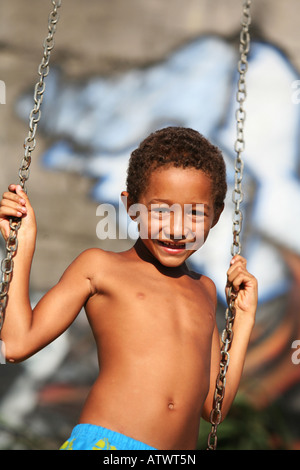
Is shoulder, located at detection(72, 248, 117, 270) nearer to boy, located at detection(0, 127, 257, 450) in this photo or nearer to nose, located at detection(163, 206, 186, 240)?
boy, located at detection(0, 127, 257, 450)

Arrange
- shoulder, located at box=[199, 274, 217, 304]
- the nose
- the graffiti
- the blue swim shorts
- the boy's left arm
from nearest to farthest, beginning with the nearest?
the blue swim shorts → the nose → the boy's left arm → shoulder, located at box=[199, 274, 217, 304] → the graffiti

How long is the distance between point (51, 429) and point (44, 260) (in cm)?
120

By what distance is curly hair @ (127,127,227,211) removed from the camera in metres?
2.25

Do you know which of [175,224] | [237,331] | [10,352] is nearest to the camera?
[10,352]

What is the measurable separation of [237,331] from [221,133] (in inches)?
103

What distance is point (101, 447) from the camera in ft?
6.65

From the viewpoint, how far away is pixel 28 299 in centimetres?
208

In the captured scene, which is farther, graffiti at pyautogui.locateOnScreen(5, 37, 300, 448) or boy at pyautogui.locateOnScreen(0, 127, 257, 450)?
graffiti at pyautogui.locateOnScreen(5, 37, 300, 448)

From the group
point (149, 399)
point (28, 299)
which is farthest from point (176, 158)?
point (149, 399)

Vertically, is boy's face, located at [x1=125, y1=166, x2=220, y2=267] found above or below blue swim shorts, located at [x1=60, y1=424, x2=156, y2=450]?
above

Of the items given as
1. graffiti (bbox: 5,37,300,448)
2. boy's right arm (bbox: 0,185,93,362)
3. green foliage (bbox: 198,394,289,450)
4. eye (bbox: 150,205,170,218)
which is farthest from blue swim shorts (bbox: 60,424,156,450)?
graffiti (bbox: 5,37,300,448)

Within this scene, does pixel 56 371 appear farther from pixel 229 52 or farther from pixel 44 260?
pixel 229 52

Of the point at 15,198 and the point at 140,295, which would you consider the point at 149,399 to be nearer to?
the point at 140,295
